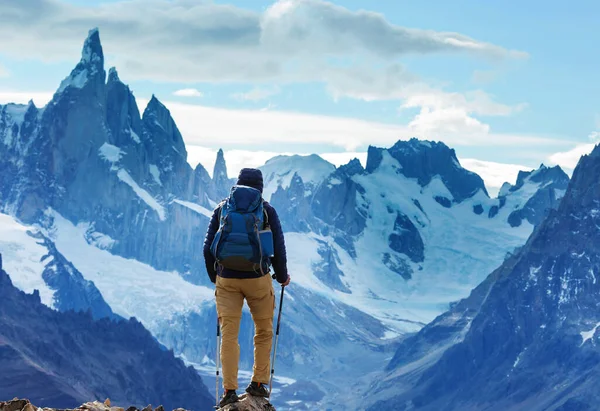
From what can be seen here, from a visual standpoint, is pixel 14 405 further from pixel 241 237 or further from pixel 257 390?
pixel 257 390

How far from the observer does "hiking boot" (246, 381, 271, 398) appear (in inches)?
1125

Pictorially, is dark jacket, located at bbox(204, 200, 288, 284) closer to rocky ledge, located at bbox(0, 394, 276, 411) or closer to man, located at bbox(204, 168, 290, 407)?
man, located at bbox(204, 168, 290, 407)

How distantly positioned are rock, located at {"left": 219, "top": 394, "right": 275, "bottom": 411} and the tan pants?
1.44 feet

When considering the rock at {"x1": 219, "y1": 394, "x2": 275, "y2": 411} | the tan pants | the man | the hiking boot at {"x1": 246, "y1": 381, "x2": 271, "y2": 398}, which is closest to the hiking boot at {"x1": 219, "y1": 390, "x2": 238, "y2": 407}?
the man

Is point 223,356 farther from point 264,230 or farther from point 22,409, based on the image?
point 22,409

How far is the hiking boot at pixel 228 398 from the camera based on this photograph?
2738 centimetres

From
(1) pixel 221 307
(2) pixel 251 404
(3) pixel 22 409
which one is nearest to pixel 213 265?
(1) pixel 221 307

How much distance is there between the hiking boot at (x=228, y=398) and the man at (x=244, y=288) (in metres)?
0.02

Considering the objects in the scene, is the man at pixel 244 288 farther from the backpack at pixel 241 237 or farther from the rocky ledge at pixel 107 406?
the rocky ledge at pixel 107 406

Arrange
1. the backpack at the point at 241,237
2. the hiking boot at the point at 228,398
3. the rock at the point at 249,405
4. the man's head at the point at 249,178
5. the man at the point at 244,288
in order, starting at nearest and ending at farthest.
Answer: the rock at the point at 249,405
the hiking boot at the point at 228,398
the backpack at the point at 241,237
the man at the point at 244,288
the man's head at the point at 249,178

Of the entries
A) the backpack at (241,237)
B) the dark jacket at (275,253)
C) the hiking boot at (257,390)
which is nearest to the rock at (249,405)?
the hiking boot at (257,390)

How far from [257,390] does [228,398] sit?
130 cm

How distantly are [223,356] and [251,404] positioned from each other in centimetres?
133

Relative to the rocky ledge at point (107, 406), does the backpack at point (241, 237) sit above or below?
above
